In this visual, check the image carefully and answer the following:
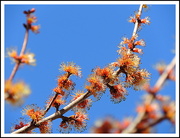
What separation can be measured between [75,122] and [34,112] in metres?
0.91

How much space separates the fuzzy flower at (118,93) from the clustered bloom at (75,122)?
757 mm

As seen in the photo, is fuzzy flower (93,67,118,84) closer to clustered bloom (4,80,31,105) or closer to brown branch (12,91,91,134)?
brown branch (12,91,91,134)

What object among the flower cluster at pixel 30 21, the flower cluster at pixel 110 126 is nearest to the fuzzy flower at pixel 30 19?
the flower cluster at pixel 30 21

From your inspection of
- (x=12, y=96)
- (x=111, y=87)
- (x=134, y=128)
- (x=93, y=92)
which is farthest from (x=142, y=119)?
(x=111, y=87)

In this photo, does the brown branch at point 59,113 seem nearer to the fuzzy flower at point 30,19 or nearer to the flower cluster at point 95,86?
the flower cluster at point 95,86

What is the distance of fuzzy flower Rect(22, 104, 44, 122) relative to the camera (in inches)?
200

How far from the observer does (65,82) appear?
5.44 m

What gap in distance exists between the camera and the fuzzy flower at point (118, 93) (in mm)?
5294

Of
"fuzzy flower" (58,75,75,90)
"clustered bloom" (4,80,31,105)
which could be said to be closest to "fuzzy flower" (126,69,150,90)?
"fuzzy flower" (58,75,75,90)

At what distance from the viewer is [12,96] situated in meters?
3.31

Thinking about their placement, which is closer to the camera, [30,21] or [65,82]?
[30,21]

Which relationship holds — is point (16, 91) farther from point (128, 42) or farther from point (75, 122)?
point (128, 42)

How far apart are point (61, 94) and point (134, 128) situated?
3.65 metres

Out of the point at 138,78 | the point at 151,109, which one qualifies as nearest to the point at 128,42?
the point at 138,78
